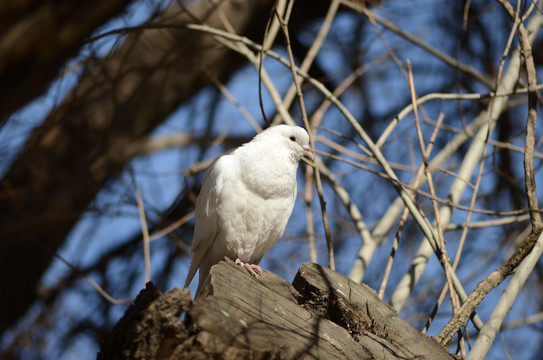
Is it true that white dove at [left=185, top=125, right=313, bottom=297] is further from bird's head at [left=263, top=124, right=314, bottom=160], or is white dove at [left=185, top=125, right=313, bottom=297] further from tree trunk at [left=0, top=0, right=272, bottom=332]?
tree trunk at [left=0, top=0, right=272, bottom=332]

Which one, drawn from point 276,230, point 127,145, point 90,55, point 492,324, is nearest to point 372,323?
point 492,324

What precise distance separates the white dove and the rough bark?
0.78m

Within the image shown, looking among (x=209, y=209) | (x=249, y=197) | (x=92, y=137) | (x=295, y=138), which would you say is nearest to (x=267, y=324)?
(x=249, y=197)

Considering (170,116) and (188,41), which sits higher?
(188,41)

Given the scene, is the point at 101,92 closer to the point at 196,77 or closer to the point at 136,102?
the point at 136,102

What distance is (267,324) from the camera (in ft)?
6.39

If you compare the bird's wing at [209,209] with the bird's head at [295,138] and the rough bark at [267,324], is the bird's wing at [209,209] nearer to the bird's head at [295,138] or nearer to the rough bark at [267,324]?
the bird's head at [295,138]

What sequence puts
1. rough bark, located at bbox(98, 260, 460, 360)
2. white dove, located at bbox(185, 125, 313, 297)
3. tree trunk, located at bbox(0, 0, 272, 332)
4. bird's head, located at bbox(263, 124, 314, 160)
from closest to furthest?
rough bark, located at bbox(98, 260, 460, 360), white dove, located at bbox(185, 125, 313, 297), bird's head, located at bbox(263, 124, 314, 160), tree trunk, located at bbox(0, 0, 272, 332)

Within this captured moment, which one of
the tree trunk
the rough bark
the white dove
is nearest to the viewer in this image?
the rough bark

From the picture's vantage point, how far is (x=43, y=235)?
5.54 m

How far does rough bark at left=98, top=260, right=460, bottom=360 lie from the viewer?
5.65ft

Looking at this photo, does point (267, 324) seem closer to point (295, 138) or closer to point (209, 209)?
point (209, 209)

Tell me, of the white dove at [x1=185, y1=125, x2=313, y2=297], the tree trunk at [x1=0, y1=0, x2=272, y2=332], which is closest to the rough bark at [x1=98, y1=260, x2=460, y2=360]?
the white dove at [x1=185, y1=125, x2=313, y2=297]

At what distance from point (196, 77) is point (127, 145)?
1.01m
